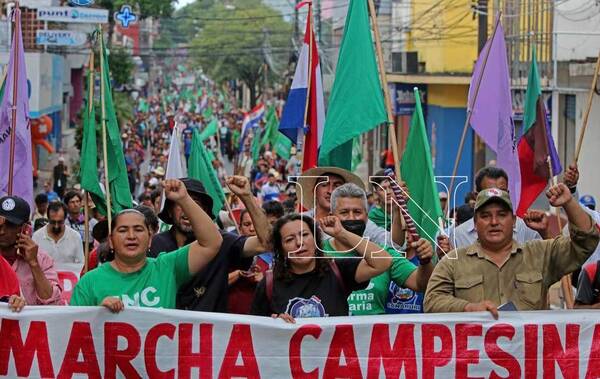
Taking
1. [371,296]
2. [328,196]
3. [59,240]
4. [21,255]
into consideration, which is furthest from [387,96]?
[59,240]

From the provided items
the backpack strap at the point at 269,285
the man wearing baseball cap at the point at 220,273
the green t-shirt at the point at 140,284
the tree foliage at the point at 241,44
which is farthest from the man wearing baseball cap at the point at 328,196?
the tree foliage at the point at 241,44

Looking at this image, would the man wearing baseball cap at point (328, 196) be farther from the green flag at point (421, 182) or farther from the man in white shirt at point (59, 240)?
the man in white shirt at point (59, 240)

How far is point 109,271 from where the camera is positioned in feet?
21.9

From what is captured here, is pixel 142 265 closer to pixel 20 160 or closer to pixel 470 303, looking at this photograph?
pixel 470 303

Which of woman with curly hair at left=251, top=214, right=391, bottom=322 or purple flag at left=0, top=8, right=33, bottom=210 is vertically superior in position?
purple flag at left=0, top=8, right=33, bottom=210

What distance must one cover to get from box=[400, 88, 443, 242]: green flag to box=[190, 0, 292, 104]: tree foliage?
73961 mm

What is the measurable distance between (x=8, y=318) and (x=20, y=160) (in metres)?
3.08

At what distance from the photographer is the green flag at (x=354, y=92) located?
877cm

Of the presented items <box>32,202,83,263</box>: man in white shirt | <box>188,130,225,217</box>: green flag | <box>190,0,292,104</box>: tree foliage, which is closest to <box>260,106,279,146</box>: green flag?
<box>32,202,83,263</box>: man in white shirt

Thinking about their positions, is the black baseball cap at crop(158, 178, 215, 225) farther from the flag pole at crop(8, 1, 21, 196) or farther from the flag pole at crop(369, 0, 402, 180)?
the flag pole at crop(8, 1, 21, 196)

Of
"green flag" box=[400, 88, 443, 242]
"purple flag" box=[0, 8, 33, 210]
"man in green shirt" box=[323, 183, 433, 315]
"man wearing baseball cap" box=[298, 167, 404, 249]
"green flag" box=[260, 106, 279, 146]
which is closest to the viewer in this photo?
"man in green shirt" box=[323, 183, 433, 315]

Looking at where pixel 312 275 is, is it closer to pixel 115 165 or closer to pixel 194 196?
pixel 194 196

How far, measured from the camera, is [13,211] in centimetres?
731

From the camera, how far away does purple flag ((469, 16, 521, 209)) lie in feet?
32.2
